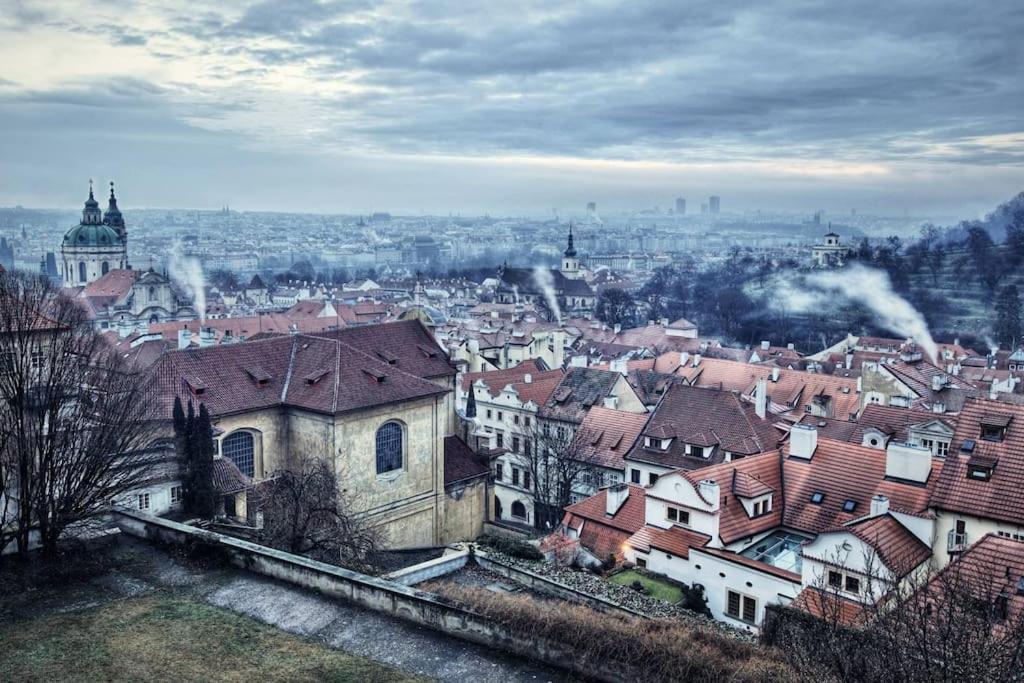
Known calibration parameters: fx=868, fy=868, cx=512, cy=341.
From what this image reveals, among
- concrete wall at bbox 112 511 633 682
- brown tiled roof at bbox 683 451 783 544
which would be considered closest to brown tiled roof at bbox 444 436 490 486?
brown tiled roof at bbox 683 451 783 544

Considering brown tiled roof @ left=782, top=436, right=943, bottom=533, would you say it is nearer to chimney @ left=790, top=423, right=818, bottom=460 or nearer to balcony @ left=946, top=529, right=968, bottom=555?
chimney @ left=790, top=423, right=818, bottom=460

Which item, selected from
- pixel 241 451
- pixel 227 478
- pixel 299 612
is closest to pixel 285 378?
pixel 241 451

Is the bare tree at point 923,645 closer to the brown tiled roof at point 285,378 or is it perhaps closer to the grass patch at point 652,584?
the grass patch at point 652,584

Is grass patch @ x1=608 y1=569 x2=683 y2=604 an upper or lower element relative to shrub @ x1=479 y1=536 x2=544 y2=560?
lower

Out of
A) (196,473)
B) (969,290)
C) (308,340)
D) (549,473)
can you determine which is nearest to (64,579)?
(196,473)

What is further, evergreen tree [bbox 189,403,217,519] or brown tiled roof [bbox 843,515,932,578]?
evergreen tree [bbox 189,403,217,519]

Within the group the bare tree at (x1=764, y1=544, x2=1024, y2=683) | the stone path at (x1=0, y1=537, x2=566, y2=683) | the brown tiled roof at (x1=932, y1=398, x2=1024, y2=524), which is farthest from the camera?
the brown tiled roof at (x1=932, y1=398, x2=1024, y2=524)

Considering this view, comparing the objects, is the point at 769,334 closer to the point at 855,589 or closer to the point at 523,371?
the point at 523,371
